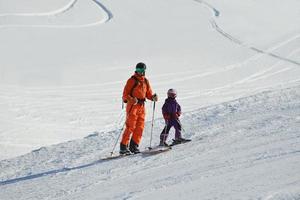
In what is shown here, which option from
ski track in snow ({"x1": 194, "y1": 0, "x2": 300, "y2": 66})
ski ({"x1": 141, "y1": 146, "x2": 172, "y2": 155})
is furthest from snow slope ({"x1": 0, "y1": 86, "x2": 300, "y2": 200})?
ski track in snow ({"x1": 194, "y1": 0, "x2": 300, "y2": 66})

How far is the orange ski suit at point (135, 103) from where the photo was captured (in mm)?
10430

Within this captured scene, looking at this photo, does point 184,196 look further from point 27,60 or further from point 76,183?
point 27,60

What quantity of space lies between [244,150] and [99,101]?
9526 millimetres

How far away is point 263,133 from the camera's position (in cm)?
1060

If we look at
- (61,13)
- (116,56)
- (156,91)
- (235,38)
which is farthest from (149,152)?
(61,13)

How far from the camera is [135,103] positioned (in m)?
10.4

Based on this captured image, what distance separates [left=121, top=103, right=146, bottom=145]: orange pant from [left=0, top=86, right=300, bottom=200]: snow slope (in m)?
0.45

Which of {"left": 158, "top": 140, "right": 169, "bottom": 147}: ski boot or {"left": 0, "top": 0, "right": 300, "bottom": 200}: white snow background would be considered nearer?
{"left": 0, "top": 0, "right": 300, "bottom": 200}: white snow background

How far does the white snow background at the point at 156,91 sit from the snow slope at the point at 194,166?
24 mm

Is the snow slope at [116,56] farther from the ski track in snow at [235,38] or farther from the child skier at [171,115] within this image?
the child skier at [171,115]

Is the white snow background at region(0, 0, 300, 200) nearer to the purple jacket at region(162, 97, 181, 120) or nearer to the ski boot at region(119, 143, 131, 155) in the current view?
the ski boot at region(119, 143, 131, 155)

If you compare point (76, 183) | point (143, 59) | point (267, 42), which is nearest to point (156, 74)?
point (143, 59)

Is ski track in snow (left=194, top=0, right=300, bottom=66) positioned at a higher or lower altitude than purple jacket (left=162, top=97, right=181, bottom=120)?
higher

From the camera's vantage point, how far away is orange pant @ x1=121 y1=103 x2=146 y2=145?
10.5 m
